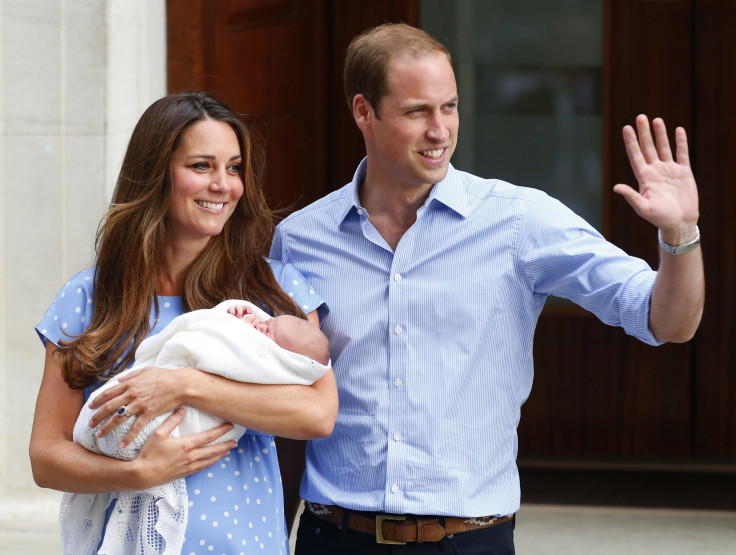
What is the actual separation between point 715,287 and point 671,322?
9.41ft

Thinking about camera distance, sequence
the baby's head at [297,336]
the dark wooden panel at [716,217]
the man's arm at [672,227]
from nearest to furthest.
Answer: the man's arm at [672,227] → the baby's head at [297,336] → the dark wooden panel at [716,217]

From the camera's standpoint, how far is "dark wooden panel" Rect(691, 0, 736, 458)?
15.3ft

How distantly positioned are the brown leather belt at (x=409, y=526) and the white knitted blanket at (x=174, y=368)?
332 mm

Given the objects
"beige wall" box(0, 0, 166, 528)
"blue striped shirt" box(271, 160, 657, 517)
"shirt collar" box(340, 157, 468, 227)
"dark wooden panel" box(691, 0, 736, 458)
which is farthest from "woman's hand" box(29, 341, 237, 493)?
"dark wooden panel" box(691, 0, 736, 458)

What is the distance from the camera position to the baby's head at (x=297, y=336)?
2.14m

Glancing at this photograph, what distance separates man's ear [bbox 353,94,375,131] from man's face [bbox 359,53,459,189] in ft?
0.22

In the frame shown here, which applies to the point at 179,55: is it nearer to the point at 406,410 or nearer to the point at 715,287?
the point at 406,410

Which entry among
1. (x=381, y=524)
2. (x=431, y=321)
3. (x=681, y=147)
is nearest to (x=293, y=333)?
(x=431, y=321)

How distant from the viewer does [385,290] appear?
91.4 inches

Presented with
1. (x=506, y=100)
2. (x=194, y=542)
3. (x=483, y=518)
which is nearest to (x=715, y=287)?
(x=506, y=100)

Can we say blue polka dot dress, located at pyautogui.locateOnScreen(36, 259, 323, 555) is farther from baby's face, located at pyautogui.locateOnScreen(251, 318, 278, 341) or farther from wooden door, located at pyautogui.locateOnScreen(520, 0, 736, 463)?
wooden door, located at pyautogui.locateOnScreen(520, 0, 736, 463)

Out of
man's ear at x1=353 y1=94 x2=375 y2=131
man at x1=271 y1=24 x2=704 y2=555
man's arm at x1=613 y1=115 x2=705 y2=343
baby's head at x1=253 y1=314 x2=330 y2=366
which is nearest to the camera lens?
man's arm at x1=613 y1=115 x2=705 y2=343

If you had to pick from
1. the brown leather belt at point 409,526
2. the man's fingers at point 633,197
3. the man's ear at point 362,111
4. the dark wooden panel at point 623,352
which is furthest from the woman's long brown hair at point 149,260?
the dark wooden panel at point 623,352

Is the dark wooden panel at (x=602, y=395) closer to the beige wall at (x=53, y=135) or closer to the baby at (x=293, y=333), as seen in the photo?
the beige wall at (x=53, y=135)
